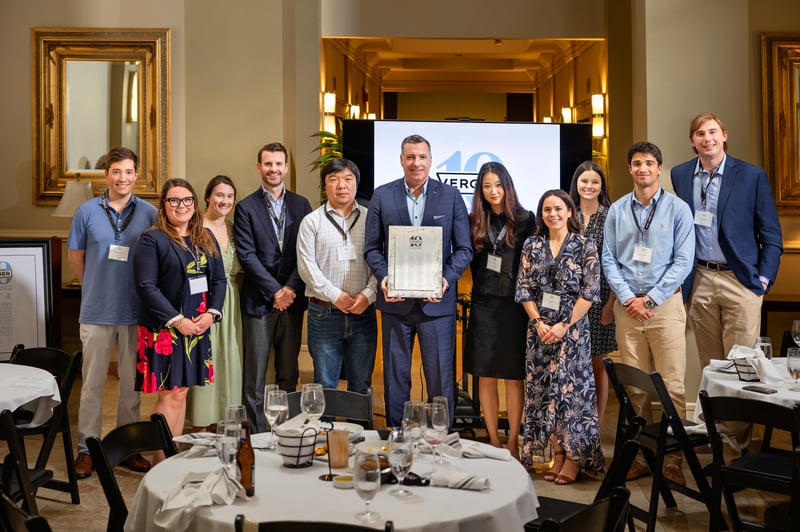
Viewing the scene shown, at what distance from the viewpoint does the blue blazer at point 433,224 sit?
4.72 m

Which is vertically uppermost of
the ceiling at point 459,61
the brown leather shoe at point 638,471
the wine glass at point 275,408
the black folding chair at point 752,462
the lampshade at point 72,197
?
the ceiling at point 459,61

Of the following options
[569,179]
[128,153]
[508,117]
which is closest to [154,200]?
[128,153]

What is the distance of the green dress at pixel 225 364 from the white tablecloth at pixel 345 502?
2437 mm

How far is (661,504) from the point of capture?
4.29 metres

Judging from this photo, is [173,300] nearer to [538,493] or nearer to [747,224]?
[538,493]

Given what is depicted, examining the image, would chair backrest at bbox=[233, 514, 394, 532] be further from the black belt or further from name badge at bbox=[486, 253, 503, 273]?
the black belt

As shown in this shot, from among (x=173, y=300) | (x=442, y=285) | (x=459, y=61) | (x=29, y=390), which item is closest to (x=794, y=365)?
(x=442, y=285)

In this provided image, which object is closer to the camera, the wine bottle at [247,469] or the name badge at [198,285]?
the wine bottle at [247,469]

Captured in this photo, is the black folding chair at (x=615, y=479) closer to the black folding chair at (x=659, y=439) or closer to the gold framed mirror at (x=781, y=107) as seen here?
the black folding chair at (x=659, y=439)

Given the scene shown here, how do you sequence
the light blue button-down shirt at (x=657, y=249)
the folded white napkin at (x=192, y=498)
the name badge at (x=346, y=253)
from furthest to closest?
the name badge at (x=346, y=253) < the light blue button-down shirt at (x=657, y=249) < the folded white napkin at (x=192, y=498)

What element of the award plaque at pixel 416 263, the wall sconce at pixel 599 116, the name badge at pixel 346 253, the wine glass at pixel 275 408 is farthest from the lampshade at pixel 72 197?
the wall sconce at pixel 599 116

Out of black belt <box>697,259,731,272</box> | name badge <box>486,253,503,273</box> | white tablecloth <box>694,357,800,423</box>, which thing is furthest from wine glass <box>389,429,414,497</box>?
black belt <box>697,259,731,272</box>

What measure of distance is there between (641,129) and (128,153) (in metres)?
3.57

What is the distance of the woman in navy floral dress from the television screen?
191cm
